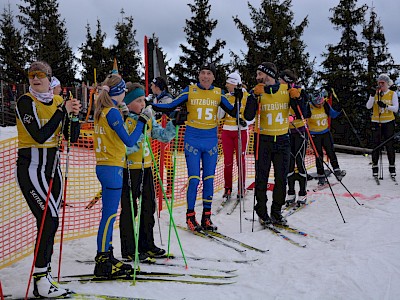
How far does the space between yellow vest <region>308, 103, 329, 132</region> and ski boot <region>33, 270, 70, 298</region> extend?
5789mm

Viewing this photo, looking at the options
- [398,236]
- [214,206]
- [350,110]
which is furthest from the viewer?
[350,110]

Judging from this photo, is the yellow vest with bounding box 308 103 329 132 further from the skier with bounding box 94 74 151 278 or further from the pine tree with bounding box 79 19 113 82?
the pine tree with bounding box 79 19 113 82

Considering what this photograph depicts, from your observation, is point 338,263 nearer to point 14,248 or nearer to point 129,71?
point 14,248

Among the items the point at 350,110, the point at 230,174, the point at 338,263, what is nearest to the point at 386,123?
the point at 230,174

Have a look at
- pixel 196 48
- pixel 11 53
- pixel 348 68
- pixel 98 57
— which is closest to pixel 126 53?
pixel 98 57

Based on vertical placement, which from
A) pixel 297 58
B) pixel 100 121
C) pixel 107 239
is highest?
pixel 297 58

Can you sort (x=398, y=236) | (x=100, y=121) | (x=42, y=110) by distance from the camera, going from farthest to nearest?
(x=398, y=236) < (x=100, y=121) < (x=42, y=110)

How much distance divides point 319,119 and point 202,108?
132 inches

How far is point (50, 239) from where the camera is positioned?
311cm

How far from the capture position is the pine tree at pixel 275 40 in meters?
18.3

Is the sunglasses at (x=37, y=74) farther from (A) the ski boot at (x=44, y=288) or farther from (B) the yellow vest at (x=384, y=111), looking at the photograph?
(B) the yellow vest at (x=384, y=111)

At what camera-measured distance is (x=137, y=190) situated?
398 centimetres

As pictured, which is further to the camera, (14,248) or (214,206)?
(214,206)

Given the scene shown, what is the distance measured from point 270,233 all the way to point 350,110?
44.0 ft
